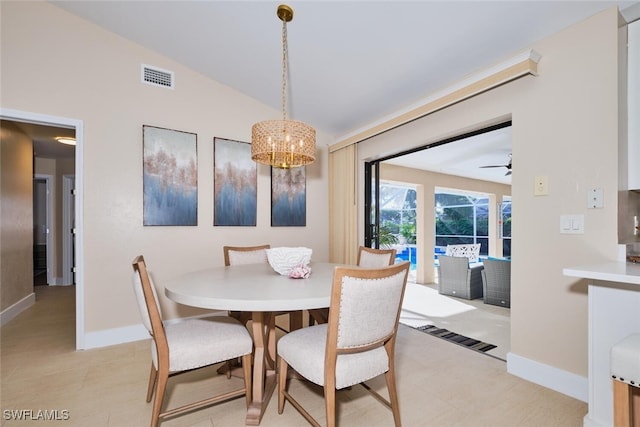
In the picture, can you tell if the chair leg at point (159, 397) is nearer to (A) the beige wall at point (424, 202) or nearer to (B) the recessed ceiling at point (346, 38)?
(B) the recessed ceiling at point (346, 38)

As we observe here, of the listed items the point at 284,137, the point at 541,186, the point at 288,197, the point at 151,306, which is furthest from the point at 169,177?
the point at 541,186

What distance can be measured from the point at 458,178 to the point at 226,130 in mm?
5426

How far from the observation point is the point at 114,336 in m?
2.88

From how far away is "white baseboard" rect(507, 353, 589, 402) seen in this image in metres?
1.95

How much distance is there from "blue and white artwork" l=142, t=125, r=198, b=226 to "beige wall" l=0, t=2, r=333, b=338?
7 cm

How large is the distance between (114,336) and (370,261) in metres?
2.49

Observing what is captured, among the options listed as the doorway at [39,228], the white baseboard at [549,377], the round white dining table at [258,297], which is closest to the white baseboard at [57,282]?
the doorway at [39,228]

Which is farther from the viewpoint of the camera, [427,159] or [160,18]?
[427,159]

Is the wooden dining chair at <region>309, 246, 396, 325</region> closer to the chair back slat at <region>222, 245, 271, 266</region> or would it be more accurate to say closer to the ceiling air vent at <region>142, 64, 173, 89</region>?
the chair back slat at <region>222, 245, 271, 266</region>

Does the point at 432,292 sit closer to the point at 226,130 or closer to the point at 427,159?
the point at 427,159

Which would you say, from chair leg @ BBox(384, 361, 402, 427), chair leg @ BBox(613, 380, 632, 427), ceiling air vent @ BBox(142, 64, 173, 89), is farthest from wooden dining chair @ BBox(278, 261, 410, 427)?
ceiling air vent @ BBox(142, 64, 173, 89)

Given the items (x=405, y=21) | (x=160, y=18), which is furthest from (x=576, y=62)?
(x=160, y=18)

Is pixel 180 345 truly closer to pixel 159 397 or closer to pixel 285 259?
pixel 159 397

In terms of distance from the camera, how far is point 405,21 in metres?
2.22
